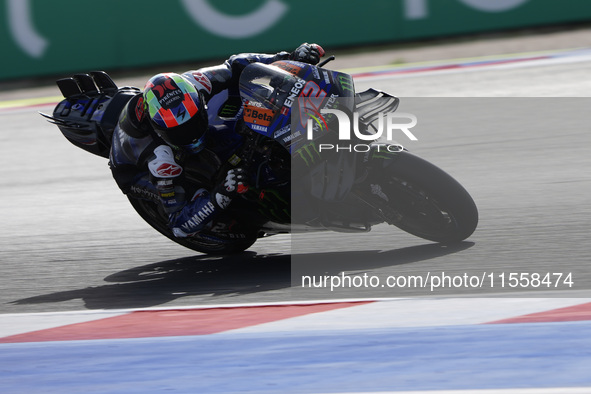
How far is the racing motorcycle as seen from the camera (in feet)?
15.0

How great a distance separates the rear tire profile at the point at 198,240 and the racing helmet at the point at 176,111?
642 millimetres

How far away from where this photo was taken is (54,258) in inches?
231

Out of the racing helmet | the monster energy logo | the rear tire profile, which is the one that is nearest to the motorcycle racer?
the racing helmet

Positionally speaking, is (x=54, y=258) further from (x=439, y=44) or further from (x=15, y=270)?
(x=439, y=44)

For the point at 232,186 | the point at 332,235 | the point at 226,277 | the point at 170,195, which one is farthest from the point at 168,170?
the point at 332,235

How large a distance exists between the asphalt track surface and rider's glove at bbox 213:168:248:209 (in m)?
0.47

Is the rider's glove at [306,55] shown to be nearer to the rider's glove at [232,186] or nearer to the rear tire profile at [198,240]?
the rider's glove at [232,186]

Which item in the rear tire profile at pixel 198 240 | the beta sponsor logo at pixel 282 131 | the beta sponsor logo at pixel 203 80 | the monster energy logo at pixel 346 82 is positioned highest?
the monster energy logo at pixel 346 82

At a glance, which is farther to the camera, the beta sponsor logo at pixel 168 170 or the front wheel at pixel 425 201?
the beta sponsor logo at pixel 168 170

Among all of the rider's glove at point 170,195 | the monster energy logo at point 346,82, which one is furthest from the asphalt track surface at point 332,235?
the monster energy logo at point 346,82

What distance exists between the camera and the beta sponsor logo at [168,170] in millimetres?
4887

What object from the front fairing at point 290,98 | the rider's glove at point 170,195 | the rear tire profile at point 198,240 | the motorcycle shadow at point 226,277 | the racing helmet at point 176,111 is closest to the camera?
the front fairing at point 290,98

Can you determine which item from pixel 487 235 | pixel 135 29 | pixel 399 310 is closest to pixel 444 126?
pixel 487 235

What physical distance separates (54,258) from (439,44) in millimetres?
8963
